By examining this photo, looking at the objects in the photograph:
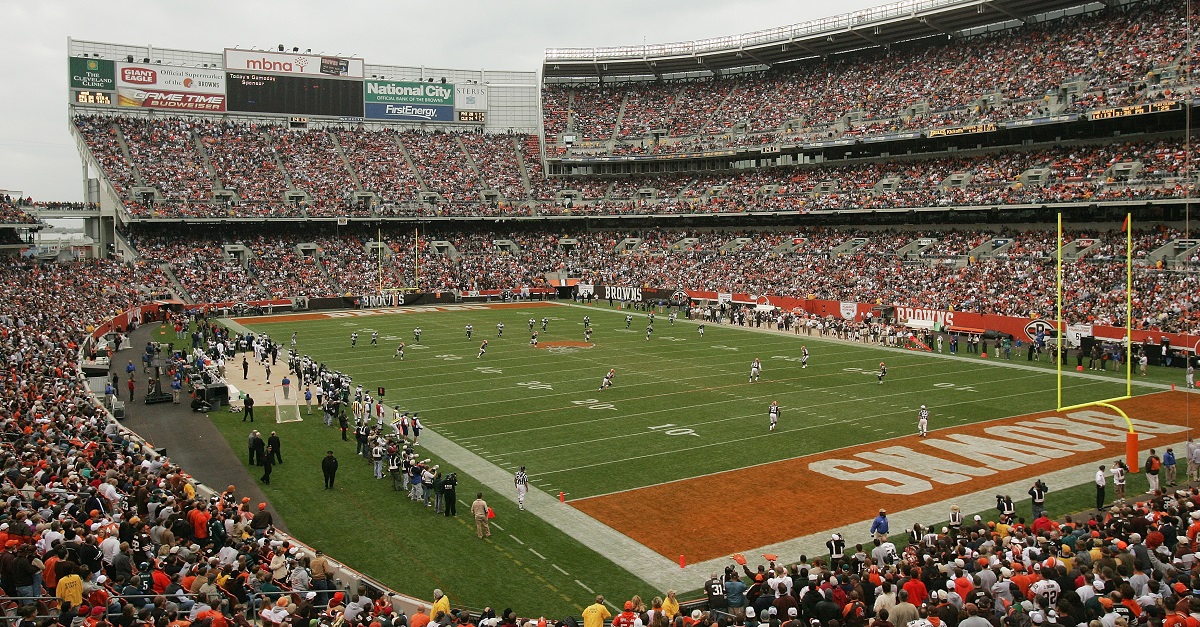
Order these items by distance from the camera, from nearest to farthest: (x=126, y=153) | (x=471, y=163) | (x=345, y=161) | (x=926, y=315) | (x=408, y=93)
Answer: (x=926, y=315), (x=126, y=153), (x=345, y=161), (x=471, y=163), (x=408, y=93)

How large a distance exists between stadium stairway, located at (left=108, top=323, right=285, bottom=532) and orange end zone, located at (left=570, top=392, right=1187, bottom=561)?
7466 millimetres

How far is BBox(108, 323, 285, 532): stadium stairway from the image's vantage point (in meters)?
19.7

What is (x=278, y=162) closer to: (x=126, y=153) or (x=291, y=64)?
(x=291, y=64)

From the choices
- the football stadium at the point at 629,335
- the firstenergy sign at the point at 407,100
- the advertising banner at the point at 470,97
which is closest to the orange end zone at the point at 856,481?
the football stadium at the point at 629,335

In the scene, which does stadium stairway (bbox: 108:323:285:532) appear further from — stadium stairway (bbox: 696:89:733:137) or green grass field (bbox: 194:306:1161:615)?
stadium stairway (bbox: 696:89:733:137)

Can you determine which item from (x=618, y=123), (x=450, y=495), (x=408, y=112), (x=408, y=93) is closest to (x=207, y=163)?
(x=408, y=112)

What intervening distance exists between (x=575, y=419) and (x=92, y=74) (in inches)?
2329

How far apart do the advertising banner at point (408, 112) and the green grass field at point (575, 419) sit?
36.8 meters

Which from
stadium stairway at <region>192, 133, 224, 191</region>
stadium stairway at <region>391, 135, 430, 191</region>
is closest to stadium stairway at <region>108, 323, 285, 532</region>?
stadium stairway at <region>192, 133, 224, 191</region>

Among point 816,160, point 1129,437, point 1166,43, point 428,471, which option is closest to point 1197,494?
point 1129,437

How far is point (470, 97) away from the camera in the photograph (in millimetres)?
82000

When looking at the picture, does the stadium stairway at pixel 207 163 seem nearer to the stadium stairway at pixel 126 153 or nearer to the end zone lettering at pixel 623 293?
the stadium stairway at pixel 126 153

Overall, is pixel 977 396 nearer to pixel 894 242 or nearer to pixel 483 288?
pixel 894 242

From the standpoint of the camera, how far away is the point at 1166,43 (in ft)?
148
